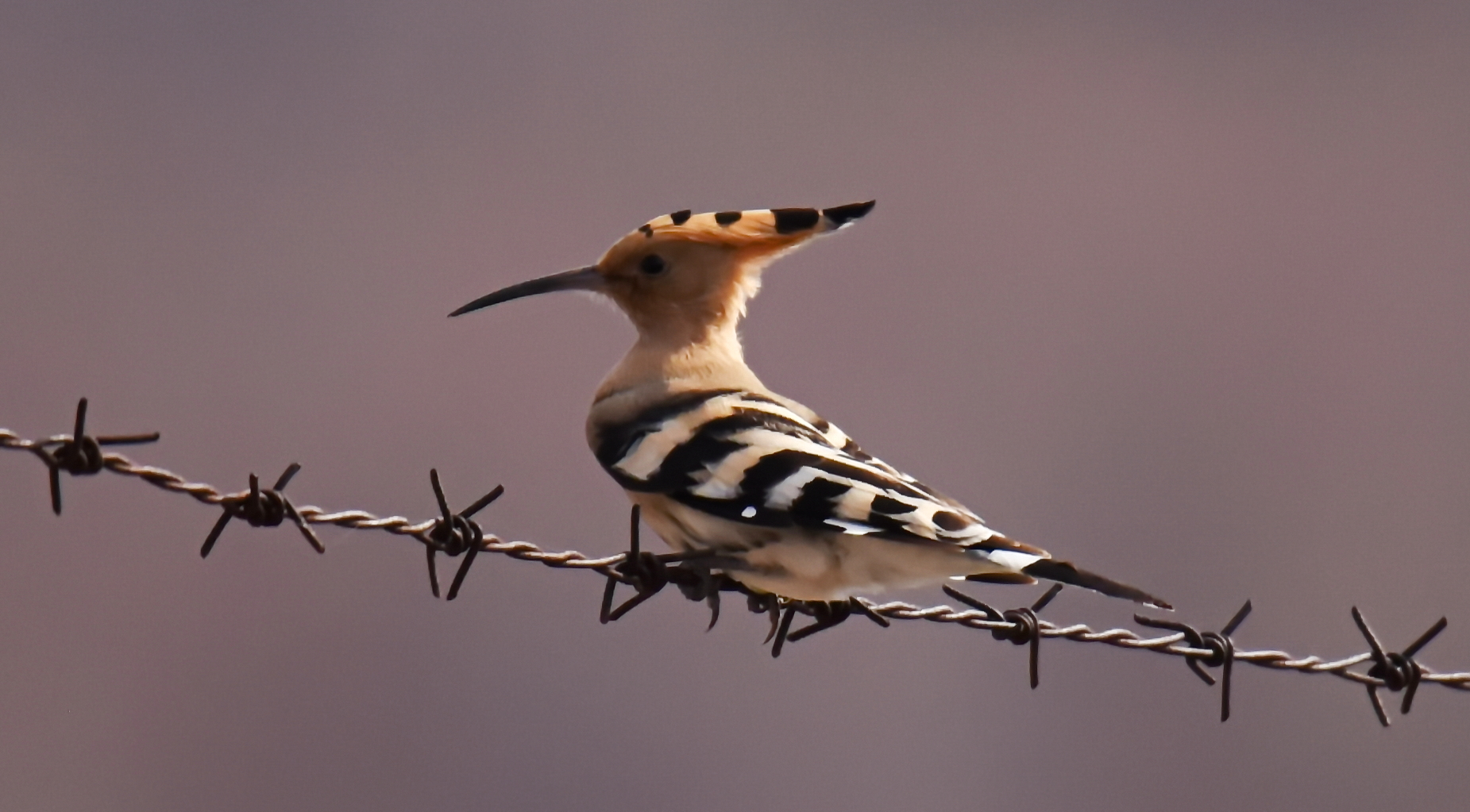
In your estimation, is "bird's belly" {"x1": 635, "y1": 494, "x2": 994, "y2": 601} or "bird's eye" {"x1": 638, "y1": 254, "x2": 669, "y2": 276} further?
"bird's eye" {"x1": 638, "y1": 254, "x2": 669, "y2": 276}

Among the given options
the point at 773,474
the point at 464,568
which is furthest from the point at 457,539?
the point at 773,474

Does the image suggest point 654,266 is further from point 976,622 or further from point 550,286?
point 976,622

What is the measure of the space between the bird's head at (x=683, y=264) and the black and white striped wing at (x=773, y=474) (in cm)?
35

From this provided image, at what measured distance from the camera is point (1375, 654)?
2287 mm

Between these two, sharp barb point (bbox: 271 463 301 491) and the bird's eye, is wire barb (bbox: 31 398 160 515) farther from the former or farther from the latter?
the bird's eye

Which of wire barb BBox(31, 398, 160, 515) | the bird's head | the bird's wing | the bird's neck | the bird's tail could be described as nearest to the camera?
wire barb BBox(31, 398, 160, 515)

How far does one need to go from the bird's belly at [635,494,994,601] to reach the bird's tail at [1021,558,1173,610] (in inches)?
5.7

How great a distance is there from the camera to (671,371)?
2.89 m

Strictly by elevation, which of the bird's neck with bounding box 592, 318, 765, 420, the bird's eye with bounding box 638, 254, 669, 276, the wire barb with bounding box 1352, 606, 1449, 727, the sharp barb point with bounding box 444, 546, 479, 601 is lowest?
the wire barb with bounding box 1352, 606, 1449, 727

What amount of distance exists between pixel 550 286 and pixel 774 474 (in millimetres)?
806

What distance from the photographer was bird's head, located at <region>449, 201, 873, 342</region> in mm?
2947

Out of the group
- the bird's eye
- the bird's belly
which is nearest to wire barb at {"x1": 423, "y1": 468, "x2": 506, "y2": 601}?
the bird's belly

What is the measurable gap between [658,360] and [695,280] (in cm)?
17

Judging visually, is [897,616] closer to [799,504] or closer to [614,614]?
[799,504]
